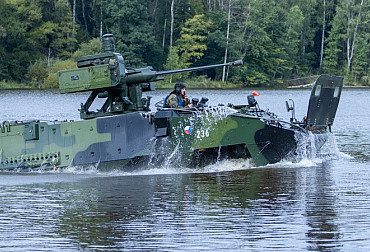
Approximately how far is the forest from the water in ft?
161

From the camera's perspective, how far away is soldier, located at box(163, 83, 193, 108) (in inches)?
736

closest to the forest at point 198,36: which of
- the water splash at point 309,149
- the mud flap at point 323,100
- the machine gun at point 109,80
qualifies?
the water splash at point 309,149

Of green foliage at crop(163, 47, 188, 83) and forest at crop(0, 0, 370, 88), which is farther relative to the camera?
green foliage at crop(163, 47, 188, 83)

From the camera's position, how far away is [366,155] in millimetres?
22469

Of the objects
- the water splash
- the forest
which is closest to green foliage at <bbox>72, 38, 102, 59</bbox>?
the forest

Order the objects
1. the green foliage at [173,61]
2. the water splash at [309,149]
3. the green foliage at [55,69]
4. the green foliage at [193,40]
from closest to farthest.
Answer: the water splash at [309,149] → the green foliage at [55,69] → the green foliage at [173,61] → the green foliage at [193,40]

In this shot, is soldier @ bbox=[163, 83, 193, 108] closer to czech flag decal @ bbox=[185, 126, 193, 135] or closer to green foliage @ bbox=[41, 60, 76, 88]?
czech flag decal @ bbox=[185, 126, 193, 135]

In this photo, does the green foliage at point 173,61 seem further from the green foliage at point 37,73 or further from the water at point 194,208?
the water at point 194,208

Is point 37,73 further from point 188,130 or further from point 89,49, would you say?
point 188,130

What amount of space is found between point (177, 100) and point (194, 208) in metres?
5.11

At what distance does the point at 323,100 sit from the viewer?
2039 centimetres

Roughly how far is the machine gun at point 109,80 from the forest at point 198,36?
47668 millimetres

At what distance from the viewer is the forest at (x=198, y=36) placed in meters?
71.1

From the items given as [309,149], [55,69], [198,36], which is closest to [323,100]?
[309,149]
